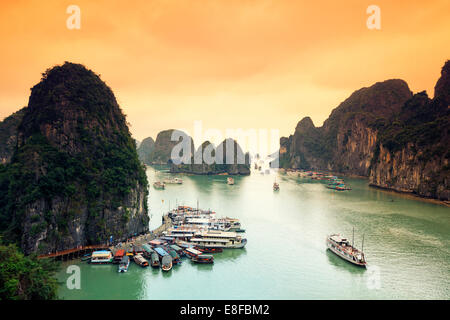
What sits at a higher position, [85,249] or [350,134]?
[350,134]

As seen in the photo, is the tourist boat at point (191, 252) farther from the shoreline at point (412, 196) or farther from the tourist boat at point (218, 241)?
the shoreline at point (412, 196)

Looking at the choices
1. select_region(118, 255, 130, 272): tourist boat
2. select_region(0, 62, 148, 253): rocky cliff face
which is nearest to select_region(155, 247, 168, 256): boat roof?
select_region(118, 255, 130, 272): tourist boat

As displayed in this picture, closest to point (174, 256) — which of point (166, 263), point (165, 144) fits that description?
point (166, 263)

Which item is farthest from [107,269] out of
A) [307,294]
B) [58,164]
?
[307,294]

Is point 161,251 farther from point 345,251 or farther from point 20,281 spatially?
point 345,251

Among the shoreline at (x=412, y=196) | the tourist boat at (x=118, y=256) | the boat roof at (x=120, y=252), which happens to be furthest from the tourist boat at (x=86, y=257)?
the shoreline at (x=412, y=196)
